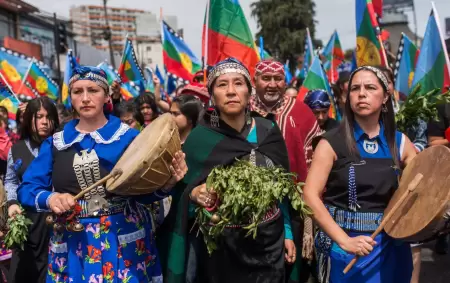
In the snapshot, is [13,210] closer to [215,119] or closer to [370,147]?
[215,119]

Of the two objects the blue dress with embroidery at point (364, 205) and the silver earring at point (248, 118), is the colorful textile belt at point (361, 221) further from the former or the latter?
the silver earring at point (248, 118)

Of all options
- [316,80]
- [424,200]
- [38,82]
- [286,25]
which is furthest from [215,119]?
[286,25]

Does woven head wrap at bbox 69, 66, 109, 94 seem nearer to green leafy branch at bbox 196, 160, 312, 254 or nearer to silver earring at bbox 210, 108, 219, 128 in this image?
silver earring at bbox 210, 108, 219, 128

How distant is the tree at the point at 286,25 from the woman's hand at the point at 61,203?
3869cm

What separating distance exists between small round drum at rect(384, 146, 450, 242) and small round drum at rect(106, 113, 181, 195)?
121cm

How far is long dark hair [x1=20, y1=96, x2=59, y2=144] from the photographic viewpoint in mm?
4284

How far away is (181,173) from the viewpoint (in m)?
2.79

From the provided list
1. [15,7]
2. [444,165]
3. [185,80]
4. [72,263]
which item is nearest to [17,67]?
[185,80]

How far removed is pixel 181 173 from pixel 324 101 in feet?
11.0

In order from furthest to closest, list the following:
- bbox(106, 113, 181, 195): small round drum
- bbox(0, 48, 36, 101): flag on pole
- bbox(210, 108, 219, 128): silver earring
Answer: bbox(0, 48, 36, 101): flag on pole < bbox(210, 108, 219, 128): silver earring < bbox(106, 113, 181, 195): small round drum

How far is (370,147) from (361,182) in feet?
0.82

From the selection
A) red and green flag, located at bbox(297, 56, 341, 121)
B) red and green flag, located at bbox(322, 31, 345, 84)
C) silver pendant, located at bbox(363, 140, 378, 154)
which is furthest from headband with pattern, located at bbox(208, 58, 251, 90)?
red and green flag, located at bbox(322, 31, 345, 84)

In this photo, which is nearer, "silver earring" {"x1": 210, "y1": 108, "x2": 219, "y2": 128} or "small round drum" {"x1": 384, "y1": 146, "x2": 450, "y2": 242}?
"small round drum" {"x1": 384, "y1": 146, "x2": 450, "y2": 242}

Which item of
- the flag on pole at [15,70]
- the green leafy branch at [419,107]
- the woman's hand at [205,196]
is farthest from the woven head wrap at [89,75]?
the flag on pole at [15,70]
